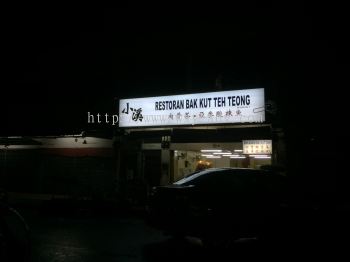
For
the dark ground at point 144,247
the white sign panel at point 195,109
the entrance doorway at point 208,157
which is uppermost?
the white sign panel at point 195,109

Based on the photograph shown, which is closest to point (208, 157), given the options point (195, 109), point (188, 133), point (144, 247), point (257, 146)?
point (188, 133)

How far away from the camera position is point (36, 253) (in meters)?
7.96

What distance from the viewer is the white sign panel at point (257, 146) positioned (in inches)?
600

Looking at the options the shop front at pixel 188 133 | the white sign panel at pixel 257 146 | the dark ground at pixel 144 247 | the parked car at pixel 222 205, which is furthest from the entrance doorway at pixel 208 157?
the parked car at pixel 222 205

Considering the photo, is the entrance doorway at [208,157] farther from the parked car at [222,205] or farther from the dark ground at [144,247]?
the parked car at [222,205]

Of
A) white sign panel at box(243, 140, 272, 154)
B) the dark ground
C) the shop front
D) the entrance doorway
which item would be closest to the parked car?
the dark ground

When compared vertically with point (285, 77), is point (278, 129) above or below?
below

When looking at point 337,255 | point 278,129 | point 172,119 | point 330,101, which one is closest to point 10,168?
point 172,119

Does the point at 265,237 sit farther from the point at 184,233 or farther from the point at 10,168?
the point at 10,168

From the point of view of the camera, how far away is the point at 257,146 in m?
15.4

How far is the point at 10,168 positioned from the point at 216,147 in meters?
12.3

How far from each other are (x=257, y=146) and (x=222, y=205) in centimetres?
742

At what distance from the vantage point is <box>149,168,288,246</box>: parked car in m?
8.20

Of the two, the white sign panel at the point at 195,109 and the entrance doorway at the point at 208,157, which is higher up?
the white sign panel at the point at 195,109
